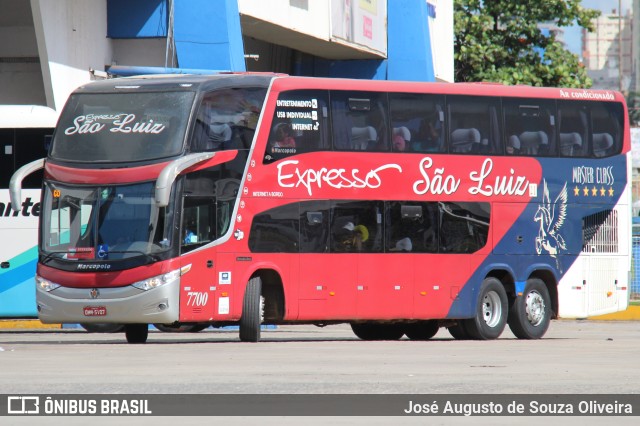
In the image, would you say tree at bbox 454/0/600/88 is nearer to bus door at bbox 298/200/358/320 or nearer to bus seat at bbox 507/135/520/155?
bus seat at bbox 507/135/520/155

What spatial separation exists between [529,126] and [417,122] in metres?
2.26

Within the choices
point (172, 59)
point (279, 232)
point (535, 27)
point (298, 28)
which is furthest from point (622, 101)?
point (535, 27)

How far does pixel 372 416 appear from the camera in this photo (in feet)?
33.7

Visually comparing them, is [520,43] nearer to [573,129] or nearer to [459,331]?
[573,129]

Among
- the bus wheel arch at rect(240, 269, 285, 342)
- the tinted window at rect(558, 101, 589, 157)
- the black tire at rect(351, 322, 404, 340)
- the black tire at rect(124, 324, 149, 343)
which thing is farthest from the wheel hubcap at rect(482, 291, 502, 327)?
the black tire at rect(124, 324, 149, 343)

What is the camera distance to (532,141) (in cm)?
2395

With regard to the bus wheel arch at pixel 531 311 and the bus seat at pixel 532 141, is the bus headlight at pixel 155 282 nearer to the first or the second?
the bus wheel arch at pixel 531 311

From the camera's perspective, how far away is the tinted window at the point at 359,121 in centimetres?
2209

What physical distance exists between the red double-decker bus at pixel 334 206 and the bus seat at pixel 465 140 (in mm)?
24

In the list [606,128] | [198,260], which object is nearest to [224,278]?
[198,260]

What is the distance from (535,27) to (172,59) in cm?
2422

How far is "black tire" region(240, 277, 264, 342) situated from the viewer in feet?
69.1

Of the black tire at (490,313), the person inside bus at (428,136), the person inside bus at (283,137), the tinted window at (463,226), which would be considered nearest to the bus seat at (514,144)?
the tinted window at (463,226)

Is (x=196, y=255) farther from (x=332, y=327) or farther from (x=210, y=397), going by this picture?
(x=332, y=327)
